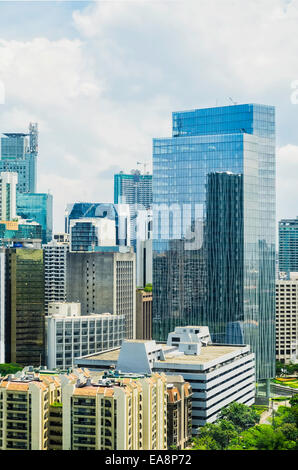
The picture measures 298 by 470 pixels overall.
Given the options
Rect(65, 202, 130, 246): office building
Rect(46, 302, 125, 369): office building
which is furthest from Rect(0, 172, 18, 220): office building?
Rect(46, 302, 125, 369): office building

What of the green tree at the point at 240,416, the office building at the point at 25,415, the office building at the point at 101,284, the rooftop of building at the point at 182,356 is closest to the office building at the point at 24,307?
the office building at the point at 101,284

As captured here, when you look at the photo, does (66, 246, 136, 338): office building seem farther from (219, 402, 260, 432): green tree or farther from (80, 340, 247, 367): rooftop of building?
(219, 402, 260, 432): green tree

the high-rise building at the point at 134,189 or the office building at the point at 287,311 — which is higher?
the high-rise building at the point at 134,189

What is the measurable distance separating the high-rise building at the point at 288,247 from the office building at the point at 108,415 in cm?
1452

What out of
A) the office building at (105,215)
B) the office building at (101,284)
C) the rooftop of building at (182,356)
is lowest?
the rooftop of building at (182,356)

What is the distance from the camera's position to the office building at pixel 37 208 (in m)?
33.2

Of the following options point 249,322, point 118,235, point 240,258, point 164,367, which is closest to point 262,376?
point 249,322

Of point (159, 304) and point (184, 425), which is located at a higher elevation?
point (159, 304)

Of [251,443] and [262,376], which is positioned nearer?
[251,443]

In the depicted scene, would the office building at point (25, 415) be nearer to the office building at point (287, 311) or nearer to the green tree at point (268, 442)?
the green tree at point (268, 442)

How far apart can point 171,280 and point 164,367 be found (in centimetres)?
559

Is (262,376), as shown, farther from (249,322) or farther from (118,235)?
(118,235)

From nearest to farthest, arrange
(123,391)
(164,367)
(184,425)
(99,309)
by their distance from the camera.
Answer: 1. (123,391)
2. (184,425)
3. (164,367)
4. (99,309)

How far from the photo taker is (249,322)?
17250 mm
